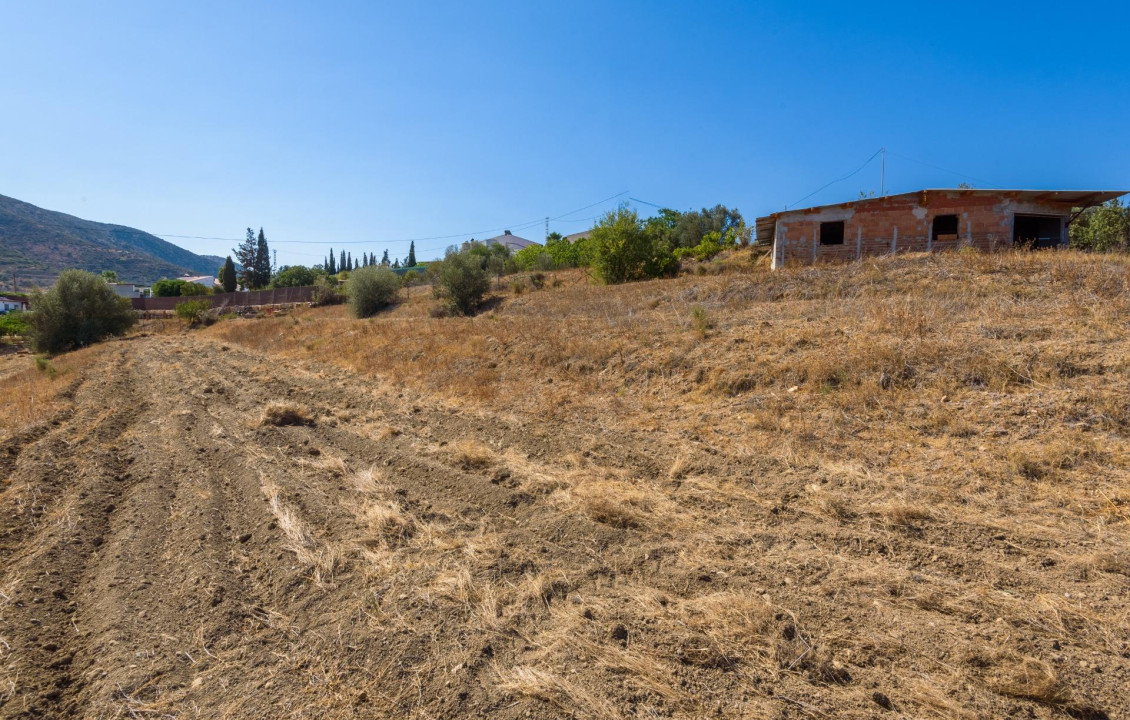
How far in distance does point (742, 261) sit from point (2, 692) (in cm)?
2866

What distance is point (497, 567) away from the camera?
3.65 meters

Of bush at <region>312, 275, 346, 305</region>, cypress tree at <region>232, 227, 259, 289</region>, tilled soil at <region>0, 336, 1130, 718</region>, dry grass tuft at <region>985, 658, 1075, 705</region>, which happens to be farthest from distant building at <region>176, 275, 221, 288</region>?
dry grass tuft at <region>985, 658, 1075, 705</region>

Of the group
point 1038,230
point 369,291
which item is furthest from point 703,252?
point 369,291

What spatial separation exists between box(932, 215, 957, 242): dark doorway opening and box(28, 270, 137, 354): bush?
4698cm

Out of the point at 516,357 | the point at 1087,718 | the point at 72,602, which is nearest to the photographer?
the point at 1087,718

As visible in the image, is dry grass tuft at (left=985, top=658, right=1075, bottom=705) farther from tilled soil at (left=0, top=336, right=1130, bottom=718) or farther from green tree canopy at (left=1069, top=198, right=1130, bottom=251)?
green tree canopy at (left=1069, top=198, right=1130, bottom=251)

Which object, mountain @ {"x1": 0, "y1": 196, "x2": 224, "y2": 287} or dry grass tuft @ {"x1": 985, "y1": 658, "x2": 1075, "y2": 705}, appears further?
mountain @ {"x1": 0, "y1": 196, "x2": 224, "y2": 287}

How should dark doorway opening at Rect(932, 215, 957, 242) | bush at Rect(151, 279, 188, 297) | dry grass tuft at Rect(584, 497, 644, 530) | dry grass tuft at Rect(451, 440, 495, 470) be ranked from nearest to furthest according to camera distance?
dry grass tuft at Rect(584, 497, 644, 530)
dry grass tuft at Rect(451, 440, 495, 470)
dark doorway opening at Rect(932, 215, 957, 242)
bush at Rect(151, 279, 188, 297)

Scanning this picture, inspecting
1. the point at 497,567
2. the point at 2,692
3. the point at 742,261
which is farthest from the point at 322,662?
the point at 742,261

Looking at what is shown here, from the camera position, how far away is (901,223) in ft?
63.3

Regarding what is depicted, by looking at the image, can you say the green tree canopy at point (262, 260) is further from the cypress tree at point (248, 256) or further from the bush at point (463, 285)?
the bush at point (463, 285)

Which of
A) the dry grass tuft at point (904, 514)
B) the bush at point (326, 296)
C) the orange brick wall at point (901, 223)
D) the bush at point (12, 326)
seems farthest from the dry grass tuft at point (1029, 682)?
the bush at point (12, 326)

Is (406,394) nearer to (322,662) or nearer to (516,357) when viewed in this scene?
(516,357)

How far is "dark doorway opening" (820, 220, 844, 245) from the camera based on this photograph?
2120 centimetres
